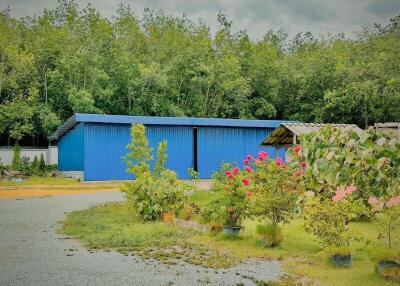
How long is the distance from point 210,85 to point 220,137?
10.1 m

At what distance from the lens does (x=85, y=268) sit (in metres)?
6.23

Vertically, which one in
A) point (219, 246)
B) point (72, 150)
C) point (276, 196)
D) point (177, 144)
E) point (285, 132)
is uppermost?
point (285, 132)

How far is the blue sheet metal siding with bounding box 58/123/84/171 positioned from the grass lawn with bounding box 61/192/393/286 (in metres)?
11.9

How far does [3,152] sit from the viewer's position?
26891mm

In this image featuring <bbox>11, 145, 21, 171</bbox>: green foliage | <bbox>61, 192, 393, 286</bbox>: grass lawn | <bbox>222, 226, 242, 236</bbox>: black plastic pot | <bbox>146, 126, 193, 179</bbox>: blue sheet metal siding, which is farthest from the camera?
<bbox>11, 145, 21, 171</bbox>: green foliage

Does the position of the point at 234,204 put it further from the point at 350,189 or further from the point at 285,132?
the point at 285,132

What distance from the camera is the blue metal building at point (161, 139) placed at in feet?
70.5

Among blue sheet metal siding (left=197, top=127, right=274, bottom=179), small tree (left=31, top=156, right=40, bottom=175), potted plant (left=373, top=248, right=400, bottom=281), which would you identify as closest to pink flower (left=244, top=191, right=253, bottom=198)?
potted plant (left=373, top=248, right=400, bottom=281)

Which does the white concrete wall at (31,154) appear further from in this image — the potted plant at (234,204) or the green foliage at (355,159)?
the green foliage at (355,159)

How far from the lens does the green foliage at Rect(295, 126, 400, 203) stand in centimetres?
544

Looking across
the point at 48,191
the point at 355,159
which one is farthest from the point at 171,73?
the point at 355,159

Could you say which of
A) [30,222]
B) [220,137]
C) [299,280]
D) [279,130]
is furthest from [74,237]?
[220,137]

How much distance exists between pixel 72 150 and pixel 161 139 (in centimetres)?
419

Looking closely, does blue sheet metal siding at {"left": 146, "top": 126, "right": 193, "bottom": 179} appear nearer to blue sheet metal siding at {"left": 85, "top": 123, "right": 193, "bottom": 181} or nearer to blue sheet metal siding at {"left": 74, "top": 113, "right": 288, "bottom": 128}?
blue sheet metal siding at {"left": 85, "top": 123, "right": 193, "bottom": 181}
